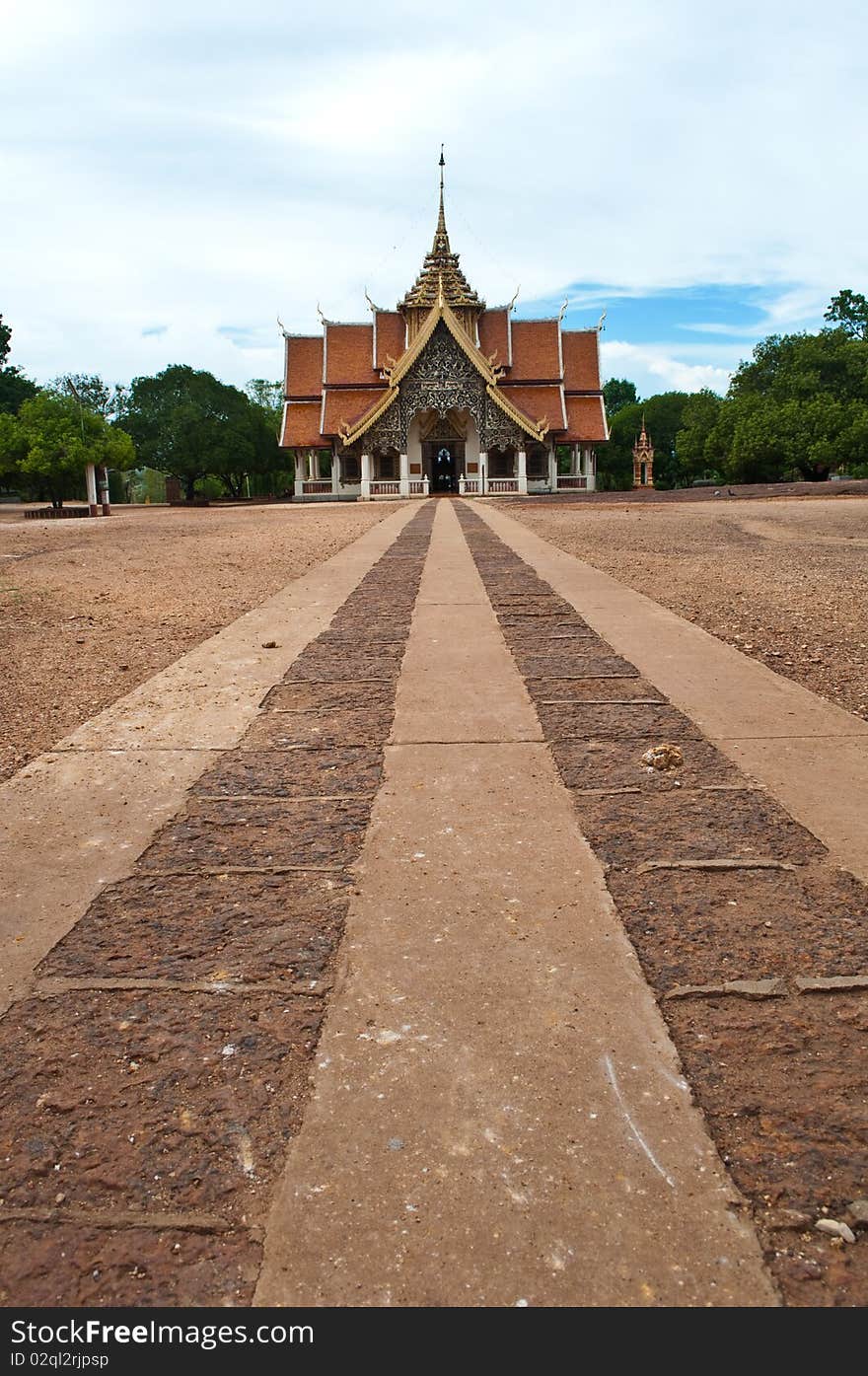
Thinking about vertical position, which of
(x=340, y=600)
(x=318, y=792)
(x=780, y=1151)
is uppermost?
(x=340, y=600)

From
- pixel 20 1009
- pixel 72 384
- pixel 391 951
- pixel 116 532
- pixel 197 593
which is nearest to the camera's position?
pixel 20 1009

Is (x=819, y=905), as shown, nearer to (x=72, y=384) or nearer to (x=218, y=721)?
(x=218, y=721)

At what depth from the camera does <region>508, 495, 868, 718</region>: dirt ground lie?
204 inches

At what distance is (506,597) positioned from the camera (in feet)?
23.6

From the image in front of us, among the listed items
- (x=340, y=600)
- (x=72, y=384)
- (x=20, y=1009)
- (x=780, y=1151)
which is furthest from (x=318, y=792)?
(x=72, y=384)

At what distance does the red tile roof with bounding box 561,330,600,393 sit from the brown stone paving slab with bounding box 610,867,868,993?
1694 inches

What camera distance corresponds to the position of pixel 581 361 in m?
43.2

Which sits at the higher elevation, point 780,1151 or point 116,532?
point 116,532

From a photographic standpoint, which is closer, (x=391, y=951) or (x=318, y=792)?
(x=391, y=951)

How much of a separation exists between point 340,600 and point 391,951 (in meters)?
5.39

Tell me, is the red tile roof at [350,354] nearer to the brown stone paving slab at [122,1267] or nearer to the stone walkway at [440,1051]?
the stone walkway at [440,1051]

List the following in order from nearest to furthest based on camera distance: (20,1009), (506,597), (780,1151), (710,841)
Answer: (780,1151), (20,1009), (710,841), (506,597)

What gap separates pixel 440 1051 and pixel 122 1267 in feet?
1.99

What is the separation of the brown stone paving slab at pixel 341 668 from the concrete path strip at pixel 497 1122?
2159 millimetres
